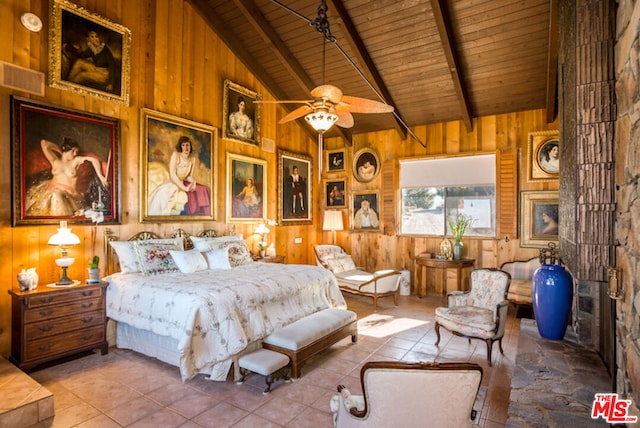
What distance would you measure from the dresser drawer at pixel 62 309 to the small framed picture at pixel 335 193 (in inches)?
207

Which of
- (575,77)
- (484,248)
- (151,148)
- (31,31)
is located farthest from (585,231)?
(31,31)

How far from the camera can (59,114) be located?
3.93m

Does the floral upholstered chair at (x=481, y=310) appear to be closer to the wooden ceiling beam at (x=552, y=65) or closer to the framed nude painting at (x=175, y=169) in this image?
the wooden ceiling beam at (x=552, y=65)

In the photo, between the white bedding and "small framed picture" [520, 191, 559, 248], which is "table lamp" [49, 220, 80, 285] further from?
"small framed picture" [520, 191, 559, 248]

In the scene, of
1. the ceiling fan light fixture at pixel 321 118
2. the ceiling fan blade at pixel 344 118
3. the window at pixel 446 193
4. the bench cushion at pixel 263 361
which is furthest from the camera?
the window at pixel 446 193

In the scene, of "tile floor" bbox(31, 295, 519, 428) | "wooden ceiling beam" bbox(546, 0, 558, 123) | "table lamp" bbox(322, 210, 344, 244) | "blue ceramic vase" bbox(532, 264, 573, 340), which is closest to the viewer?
"tile floor" bbox(31, 295, 519, 428)

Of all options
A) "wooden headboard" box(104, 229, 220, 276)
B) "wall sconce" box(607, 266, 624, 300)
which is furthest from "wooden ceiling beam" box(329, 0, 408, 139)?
"wall sconce" box(607, 266, 624, 300)

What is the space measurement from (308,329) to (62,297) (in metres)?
2.55

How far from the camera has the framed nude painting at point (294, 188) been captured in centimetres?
718

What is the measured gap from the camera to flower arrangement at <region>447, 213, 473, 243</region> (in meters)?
6.27

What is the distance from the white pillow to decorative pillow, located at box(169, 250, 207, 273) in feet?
0.64

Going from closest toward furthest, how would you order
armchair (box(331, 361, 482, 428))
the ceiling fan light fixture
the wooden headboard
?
armchair (box(331, 361, 482, 428)) → the ceiling fan light fixture → the wooden headboard

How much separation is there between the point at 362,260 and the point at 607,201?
5.85 m

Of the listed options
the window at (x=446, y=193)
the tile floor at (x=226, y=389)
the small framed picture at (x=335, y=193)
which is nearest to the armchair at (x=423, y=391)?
the tile floor at (x=226, y=389)
